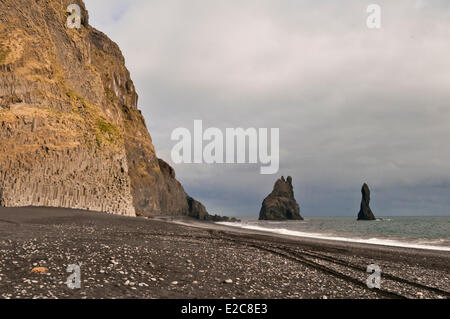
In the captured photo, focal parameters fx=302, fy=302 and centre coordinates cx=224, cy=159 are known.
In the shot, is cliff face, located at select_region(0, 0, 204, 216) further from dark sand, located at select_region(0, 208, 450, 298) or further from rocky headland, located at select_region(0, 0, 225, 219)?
dark sand, located at select_region(0, 208, 450, 298)

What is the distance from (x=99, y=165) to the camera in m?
52.3

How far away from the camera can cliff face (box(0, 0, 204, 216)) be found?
4116 centimetres

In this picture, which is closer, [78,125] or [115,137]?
[78,125]

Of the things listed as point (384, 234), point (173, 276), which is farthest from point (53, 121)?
point (384, 234)

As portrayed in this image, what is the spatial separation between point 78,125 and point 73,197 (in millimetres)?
11976

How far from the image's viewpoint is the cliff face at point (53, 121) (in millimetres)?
41156

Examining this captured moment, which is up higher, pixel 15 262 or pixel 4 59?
pixel 4 59

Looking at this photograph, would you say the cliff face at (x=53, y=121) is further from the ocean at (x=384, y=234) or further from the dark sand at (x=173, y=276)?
the ocean at (x=384, y=234)

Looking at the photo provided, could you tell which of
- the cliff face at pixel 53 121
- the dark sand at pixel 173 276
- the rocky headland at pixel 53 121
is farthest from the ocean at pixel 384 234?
the rocky headland at pixel 53 121

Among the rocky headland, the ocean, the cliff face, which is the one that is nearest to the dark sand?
the ocean
